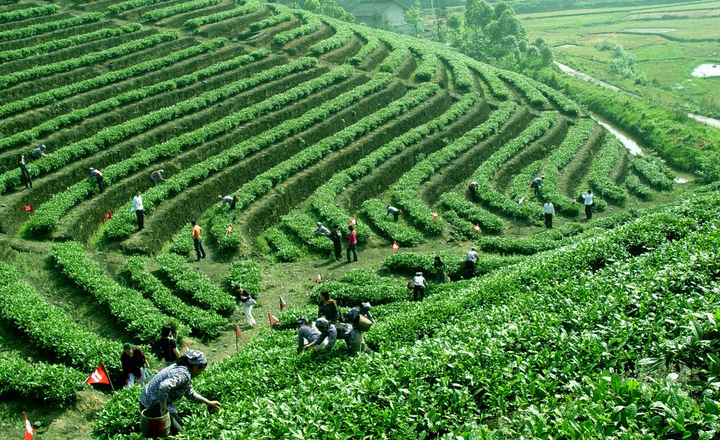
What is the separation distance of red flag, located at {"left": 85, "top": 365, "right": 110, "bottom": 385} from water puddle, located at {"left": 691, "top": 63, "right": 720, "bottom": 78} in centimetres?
9154

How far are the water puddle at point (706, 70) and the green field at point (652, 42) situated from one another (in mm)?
866

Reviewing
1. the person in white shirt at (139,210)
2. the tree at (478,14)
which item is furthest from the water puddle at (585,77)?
the person in white shirt at (139,210)

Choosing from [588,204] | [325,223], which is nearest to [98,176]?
[325,223]

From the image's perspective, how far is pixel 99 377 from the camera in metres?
17.3

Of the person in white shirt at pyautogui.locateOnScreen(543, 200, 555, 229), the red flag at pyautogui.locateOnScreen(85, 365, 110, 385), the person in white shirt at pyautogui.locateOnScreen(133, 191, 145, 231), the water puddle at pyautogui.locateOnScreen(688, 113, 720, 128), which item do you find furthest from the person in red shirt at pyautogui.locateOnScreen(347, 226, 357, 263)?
the water puddle at pyautogui.locateOnScreen(688, 113, 720, 128)

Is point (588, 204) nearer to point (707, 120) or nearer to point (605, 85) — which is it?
point (707, 120)

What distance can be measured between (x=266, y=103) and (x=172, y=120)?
7368 millimetres

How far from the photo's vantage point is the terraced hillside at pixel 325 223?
1319cm

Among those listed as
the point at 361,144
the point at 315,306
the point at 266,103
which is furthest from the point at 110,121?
the point at 315,306

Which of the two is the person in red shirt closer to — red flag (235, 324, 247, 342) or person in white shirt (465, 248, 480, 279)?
person in white shirt (465, 248, 480, 279)

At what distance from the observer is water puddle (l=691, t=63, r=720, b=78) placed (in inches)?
3469

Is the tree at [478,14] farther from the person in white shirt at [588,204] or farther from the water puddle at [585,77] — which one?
the person in white shirt at [588,204]

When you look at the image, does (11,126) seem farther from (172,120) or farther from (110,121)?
(172,120)

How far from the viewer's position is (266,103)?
4584 cm
